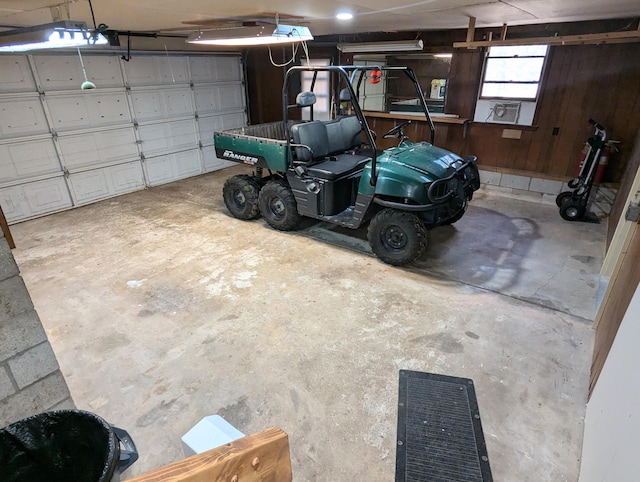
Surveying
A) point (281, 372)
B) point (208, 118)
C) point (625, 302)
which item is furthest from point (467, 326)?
point (208, 118)

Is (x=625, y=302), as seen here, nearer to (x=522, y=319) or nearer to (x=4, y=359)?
(x=522, y=319)

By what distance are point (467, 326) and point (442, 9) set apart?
3.01 metres

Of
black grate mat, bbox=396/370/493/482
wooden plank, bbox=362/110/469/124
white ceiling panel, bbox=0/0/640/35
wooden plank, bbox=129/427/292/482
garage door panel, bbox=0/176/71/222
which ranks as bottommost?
black grate mat, bbox=396/370/493/482

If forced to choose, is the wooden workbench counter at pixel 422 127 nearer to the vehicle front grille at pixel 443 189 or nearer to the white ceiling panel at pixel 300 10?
the white ceiling panel at pixel 300 10

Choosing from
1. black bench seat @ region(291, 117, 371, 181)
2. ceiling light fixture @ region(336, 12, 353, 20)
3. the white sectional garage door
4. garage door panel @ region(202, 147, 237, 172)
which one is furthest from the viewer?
garage door panel @ region(202, 147, 237, 172)

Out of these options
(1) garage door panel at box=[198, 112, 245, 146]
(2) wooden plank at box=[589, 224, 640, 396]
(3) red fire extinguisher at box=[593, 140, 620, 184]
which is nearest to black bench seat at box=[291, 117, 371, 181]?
(2) wooden plank at box=[589, 224, 640, 396]

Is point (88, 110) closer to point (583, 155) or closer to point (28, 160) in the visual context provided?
point (28, 160)

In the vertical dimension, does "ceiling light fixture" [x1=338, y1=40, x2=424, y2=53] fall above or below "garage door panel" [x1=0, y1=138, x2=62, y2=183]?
above

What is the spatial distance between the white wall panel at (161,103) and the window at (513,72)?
17.6 feet

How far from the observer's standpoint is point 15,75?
4.71 m

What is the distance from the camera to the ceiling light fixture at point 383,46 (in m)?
5.56

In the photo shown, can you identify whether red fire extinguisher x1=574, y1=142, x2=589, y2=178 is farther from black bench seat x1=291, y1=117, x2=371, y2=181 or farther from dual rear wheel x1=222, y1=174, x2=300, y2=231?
dual rear wheel x1=222, y1=174, x2=300, y2=231

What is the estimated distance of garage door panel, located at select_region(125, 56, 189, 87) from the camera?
5977 mm

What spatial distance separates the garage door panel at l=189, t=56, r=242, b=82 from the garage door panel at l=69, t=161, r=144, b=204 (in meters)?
2.19
